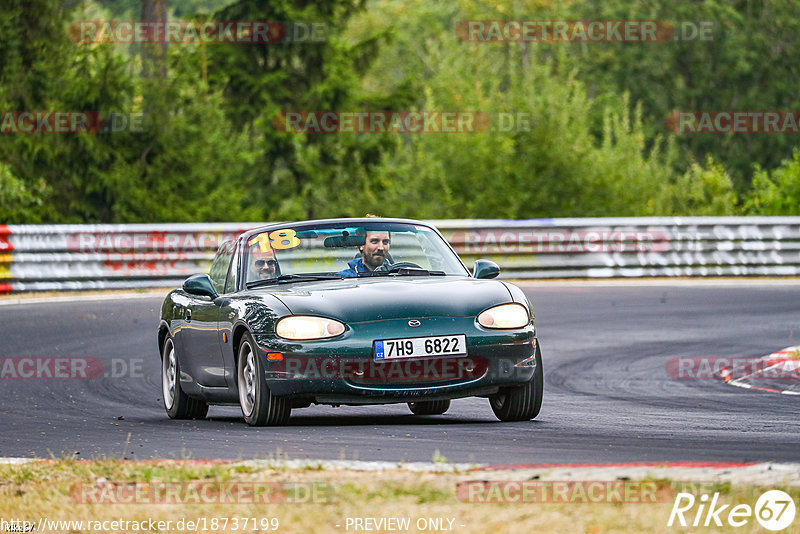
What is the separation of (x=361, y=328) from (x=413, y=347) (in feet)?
1.09

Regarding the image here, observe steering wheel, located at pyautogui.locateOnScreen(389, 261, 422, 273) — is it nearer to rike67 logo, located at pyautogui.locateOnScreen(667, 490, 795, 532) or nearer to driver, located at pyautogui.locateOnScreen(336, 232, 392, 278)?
driver, located at pyautogui.locateOnScreen(336, 232, 392, 278)

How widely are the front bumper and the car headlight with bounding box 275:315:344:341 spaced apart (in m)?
0.04

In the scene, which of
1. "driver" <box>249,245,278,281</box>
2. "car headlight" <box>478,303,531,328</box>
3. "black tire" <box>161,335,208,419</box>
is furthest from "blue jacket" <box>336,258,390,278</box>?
"black tire" <box>161,335,208,419</box>

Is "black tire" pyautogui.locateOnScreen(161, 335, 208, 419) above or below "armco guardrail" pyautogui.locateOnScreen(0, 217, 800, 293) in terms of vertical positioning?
above

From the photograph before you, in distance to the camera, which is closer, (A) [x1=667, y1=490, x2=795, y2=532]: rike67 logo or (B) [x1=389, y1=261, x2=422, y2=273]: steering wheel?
(A) [x1=667, y1=490, x2=795, y2=532]: rike67 logo

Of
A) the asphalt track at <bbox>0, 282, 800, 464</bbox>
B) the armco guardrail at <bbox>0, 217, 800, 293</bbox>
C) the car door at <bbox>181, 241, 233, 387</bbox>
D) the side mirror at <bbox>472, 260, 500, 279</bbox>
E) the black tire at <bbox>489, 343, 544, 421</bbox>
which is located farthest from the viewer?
the armco guardrail at <bbox>0, 217, 800, 293</bbox>

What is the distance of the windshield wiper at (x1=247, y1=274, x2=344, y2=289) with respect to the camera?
32.8 feet

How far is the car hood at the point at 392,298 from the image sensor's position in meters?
9.03

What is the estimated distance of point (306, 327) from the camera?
9047 mm

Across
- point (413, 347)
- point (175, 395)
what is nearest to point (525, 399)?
point (413, 347)

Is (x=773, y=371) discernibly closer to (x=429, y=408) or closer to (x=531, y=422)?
(x=429, y=408)

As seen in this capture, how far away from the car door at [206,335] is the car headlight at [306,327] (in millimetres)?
1175

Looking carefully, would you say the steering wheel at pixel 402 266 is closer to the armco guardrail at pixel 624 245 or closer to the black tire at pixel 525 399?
the black tire at pixel 525 399

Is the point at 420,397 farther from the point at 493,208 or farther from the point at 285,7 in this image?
the point at 285,7
